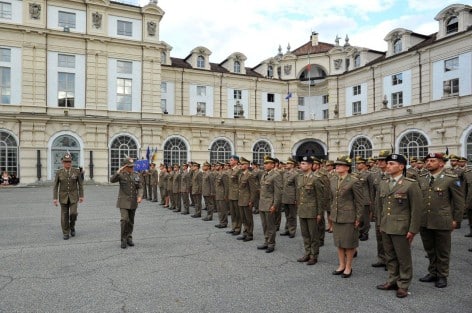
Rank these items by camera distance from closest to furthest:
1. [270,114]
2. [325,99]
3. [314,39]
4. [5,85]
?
[5,85] → [270,114] → [325,99] → [314,39]

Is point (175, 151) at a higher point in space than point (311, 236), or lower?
higher

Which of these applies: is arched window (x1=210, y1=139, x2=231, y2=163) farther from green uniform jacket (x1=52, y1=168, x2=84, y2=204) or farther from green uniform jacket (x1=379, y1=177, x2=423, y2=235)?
green uniform jacket (x1=379, y1=177, x2=423, y2=235)

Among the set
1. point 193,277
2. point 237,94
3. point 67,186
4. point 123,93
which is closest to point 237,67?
point 237,94

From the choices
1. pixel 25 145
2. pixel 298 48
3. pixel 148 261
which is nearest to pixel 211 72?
pixel 298 48

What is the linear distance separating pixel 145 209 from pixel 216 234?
630 centimetres

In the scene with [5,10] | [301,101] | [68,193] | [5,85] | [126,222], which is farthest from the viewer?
[301,101]

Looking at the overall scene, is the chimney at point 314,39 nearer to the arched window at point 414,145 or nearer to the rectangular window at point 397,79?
the rectangular window at point 397,79

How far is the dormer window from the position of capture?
2780 centimetres

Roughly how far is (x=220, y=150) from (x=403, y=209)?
101ft

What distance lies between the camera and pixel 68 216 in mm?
9578

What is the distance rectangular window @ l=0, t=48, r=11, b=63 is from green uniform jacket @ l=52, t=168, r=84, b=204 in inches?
910

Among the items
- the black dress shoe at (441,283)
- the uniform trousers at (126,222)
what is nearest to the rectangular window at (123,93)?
the uniform trousers at (126,222)

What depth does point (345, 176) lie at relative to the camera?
6480mm

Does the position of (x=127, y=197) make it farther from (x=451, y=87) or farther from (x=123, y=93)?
(x=451, y=87)
